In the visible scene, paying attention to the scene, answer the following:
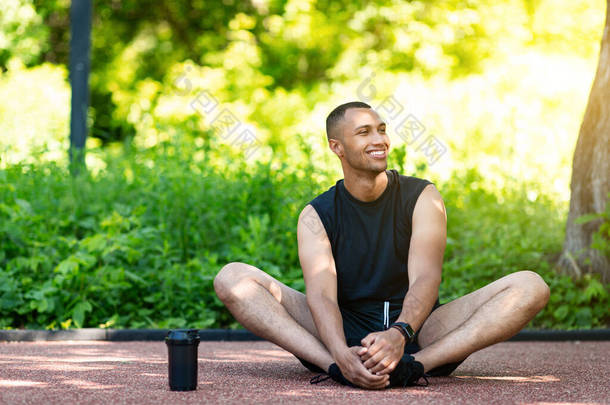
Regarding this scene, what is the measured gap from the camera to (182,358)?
398 cm

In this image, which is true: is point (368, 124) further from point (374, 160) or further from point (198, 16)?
point (198, 16)

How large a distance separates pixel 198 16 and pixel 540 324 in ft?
53.1

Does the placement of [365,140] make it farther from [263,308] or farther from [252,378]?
[252,378]

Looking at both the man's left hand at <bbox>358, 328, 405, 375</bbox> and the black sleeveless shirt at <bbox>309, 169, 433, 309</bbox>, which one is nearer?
the man's left hand at <bbox>358, 328, 405, 375</bbox>

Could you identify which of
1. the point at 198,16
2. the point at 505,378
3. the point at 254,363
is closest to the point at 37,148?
the point at 254,363

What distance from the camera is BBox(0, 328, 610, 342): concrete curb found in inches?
264

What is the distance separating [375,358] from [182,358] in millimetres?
932

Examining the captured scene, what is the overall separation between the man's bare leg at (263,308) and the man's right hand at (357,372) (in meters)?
0.40

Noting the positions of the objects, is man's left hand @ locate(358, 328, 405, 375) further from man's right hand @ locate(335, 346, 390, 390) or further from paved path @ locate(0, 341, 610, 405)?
paved path @ locate(0, 341, 610, 405)

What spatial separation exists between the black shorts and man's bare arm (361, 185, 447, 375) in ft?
0.86

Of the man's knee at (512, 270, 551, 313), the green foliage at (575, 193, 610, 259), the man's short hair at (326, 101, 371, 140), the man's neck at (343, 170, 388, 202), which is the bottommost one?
the man's knee at (512, 270, 551, 313)

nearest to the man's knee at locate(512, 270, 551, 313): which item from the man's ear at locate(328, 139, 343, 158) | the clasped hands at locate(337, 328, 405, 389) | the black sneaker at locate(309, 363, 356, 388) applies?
the clasped hands at locate(337, 328, 405, 389)

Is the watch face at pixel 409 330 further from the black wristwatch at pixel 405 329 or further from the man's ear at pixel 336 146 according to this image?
the man's ear at pixel 336 146

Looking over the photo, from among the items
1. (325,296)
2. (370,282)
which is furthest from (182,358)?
(370,282)
